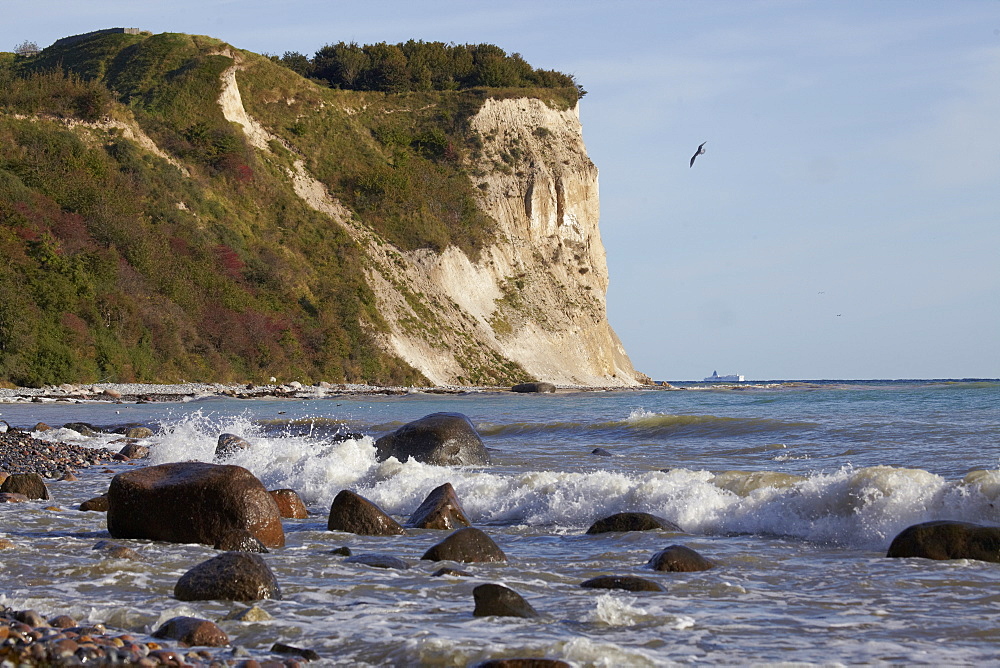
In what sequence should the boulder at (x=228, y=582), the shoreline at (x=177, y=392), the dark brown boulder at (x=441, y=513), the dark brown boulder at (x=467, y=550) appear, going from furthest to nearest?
1. the shoreline at (x=177, y=392)
2. the dark brown boulder at (x=441, y=513)
3. the dark brown boulder at (x=467, y=550)
4. the boulder at (x=228, y=582)

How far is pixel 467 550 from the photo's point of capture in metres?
7.07

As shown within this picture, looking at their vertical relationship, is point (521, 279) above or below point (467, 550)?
above

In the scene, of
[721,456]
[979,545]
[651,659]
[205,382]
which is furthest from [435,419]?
[205,382]

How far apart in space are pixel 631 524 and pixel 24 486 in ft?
22.0

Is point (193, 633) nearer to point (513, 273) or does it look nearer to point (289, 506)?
point (289, 506)

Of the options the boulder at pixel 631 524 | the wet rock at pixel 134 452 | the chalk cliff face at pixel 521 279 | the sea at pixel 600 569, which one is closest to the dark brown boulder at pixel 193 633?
the sea at pixel 600 569

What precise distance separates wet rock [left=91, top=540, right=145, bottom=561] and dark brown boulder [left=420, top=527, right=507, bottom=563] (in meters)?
2.17

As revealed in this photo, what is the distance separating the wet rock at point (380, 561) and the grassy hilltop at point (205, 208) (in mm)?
34721

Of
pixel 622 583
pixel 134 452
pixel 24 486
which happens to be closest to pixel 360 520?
pixel 622 583

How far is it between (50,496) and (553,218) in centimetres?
6403

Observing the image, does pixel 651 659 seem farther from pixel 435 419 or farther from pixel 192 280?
pixel 192 280

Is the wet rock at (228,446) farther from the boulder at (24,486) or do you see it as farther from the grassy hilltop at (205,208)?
the grassy hilltop at (205,208)

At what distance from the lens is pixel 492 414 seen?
92.6 feet

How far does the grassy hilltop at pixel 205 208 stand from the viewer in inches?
1628
